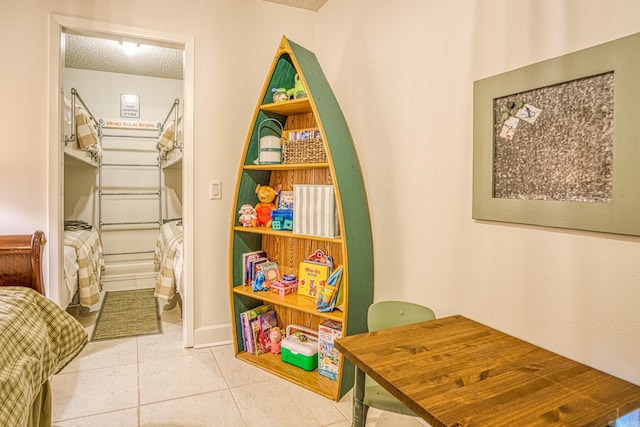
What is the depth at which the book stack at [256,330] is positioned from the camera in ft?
8.32

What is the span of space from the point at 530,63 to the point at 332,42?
1.54 m

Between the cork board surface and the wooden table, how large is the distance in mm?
505

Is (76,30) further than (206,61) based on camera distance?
No

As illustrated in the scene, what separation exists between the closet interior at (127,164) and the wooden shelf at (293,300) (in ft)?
6.11

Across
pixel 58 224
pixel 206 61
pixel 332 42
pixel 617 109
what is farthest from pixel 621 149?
pixel 58 224

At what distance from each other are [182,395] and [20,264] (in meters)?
1.00

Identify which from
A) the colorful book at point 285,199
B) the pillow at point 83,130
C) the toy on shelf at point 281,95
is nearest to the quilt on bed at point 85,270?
the pillow at point 83,130

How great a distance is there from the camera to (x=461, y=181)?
65.6 inches

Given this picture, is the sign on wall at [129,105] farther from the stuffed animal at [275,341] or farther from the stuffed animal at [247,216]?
the stuffed animal at [275,341]

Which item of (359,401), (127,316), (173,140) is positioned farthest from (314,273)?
(173,140)

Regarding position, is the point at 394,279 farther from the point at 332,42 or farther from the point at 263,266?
the point at 332,42

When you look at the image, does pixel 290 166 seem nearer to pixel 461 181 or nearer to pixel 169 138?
pixel 461 181

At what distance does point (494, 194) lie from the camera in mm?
1512

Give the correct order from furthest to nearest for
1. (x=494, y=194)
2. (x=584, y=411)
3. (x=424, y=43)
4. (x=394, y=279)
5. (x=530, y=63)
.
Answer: (x=394, y=279) < (x=424, y=43) < (x=494, y=194) < (x=530, y=63) < (x=584, y=411)
